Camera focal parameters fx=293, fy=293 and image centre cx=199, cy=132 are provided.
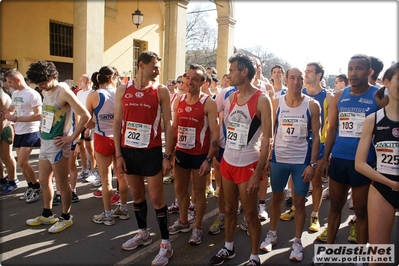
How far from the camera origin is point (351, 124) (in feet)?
10.0

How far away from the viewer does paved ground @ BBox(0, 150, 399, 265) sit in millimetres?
3320

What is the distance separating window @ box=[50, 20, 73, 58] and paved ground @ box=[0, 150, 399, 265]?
34.1 feet

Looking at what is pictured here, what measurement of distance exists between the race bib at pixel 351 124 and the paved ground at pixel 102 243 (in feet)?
4.97

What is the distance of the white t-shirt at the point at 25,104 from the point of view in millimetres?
4918

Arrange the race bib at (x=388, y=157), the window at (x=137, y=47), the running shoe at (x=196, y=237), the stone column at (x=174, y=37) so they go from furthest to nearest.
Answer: the window at (x=137, y=47)
the stone column at (x=174, y=37)
the running shoe at (x=196, y=237)
the race bib at (x=388, y=157)

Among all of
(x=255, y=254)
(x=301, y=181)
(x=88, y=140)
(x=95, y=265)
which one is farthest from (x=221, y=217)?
(x=88, y=140)

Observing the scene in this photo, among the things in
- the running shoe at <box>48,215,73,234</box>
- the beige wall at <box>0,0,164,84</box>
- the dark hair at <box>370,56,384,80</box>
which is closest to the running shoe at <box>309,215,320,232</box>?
the dark hair at <box>370,56,384,80</box>

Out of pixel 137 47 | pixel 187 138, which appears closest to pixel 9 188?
pixel 187 138

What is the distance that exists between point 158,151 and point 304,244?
2.22 metres

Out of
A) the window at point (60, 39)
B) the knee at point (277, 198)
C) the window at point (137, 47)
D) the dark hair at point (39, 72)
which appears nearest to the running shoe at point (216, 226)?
the knee at point (277, 198)

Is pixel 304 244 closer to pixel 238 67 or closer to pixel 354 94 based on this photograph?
pixel 354 94

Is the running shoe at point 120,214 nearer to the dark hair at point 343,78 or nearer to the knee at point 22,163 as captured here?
the knee at point 22,163

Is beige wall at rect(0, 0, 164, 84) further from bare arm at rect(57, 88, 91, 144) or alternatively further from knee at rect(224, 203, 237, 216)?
knee at rect(224, 203, 237, 216)

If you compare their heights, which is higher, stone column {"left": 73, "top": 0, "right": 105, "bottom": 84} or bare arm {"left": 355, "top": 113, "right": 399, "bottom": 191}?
stone column {"left": 73, "top": 0, "right": 105, "bottom": 84}
